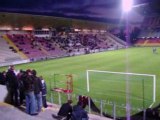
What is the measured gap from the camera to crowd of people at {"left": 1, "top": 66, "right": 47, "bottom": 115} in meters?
9.84

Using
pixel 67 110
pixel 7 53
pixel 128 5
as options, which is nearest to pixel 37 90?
pixel 67 110

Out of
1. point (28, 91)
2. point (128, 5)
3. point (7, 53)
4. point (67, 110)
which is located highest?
point (128, 5)

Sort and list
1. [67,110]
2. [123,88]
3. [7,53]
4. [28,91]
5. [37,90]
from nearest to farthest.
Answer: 1. [67,110]
2. [28,91]
3. [37,90]
4. [123,88]
5. [7,53]

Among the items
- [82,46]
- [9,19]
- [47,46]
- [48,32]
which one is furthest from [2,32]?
[82,46]

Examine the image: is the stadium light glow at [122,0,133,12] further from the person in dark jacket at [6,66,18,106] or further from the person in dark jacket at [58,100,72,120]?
the person in dark jacket at [6,66,18,106]

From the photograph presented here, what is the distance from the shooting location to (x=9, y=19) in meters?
43.1

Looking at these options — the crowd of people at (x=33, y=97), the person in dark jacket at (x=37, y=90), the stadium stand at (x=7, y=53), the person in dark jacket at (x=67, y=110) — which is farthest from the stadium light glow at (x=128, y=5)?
the stadium stand at (x=7, y=53)

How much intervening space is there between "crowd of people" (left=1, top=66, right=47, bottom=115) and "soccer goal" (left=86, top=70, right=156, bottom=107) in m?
5.54

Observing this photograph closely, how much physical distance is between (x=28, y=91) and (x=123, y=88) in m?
9.42

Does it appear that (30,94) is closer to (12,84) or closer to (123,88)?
(12,84)

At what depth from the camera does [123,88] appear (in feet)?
58.6

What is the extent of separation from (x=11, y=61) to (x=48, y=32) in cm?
2036

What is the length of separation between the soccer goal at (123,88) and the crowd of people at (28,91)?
554cm

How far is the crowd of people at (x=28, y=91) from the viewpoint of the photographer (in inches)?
387
